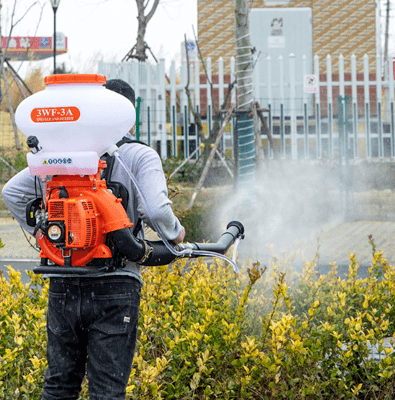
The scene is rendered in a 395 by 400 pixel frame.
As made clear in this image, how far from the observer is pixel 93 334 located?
212 cm

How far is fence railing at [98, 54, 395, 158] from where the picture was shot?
13.5 meters

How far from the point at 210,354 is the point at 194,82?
12624 mm

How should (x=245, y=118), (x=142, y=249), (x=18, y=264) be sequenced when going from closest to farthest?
1. (x=142, y=249)
2. (x=18, y=264)
3. (x=245, y=118)

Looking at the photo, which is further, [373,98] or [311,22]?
[311,22]

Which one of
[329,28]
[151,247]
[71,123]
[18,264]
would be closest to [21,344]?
[151,247]

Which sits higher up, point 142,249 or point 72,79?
point 72,79

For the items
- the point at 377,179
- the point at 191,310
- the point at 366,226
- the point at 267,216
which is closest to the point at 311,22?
the point at 377,179

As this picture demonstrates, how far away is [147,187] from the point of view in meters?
2.13

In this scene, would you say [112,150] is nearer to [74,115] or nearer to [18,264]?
[74,115]

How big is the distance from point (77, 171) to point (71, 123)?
159mm

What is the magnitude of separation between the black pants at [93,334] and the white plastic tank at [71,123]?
17.3 inches

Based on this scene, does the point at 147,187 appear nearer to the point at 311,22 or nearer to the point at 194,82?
the point at 194,82

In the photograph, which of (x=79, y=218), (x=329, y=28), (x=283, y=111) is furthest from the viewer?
(x=329, y=28)

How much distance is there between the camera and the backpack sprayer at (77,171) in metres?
1.98
